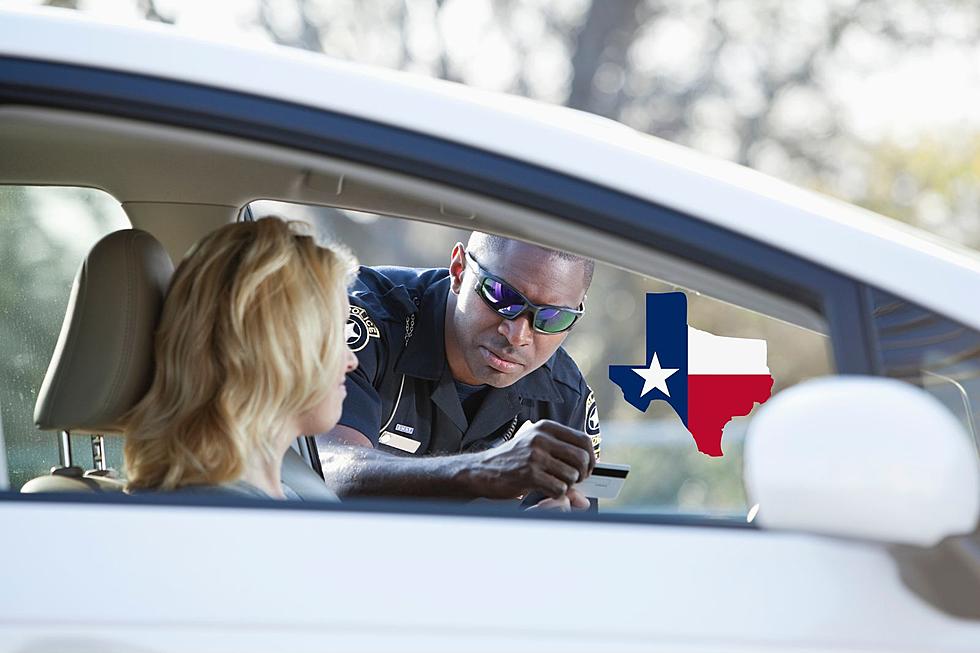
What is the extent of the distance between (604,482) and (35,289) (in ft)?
4.21

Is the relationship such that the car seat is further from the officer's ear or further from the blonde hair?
the officer's ear

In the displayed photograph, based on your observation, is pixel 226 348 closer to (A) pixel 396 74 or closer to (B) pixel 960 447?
(A) pixel 396 74

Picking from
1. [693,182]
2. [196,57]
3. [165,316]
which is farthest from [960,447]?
[165,316]

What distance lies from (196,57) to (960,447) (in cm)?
98

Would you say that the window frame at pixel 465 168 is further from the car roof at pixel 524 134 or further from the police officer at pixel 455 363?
the police officer at pixel 455 363

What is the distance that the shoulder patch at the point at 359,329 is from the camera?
124 inches

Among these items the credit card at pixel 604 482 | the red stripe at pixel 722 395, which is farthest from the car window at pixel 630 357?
the credit card at pixel 604 482

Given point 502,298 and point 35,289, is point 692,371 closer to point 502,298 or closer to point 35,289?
point 502,298

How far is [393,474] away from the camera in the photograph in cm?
269

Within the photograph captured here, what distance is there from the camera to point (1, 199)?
2830mm

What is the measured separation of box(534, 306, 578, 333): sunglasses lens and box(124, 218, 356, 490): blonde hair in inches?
39.2

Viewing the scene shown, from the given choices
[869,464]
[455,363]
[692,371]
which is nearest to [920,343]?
[869,464]

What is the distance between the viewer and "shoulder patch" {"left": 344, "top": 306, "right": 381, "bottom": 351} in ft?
10.4

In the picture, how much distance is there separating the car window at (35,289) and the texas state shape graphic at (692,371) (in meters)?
1.15
